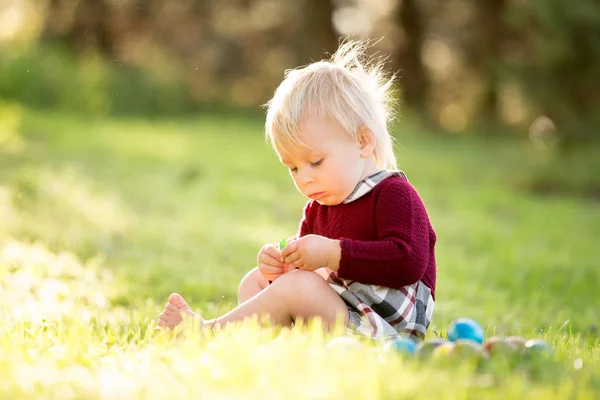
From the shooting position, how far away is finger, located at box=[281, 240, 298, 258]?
2826mm

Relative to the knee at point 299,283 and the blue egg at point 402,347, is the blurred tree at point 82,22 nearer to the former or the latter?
the knee at point 299,283

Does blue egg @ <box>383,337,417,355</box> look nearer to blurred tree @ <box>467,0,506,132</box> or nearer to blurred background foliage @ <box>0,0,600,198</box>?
blurred background foliage @ <box>0,0,600,198</box>

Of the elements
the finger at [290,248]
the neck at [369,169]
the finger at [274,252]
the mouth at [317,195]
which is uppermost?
the neck at [369,169]

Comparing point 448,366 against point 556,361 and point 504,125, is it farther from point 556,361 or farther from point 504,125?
point 504,125

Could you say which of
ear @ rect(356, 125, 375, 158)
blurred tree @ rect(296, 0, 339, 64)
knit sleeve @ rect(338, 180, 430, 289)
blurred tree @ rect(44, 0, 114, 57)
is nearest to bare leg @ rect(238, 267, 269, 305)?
knit sleeve @ rect(338, 180, 430, 289)

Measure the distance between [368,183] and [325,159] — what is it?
0.18 m

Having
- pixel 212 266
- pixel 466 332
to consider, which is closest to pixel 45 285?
pixel 212 266

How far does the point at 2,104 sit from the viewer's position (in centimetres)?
1261

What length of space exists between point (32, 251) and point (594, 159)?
8548 mm

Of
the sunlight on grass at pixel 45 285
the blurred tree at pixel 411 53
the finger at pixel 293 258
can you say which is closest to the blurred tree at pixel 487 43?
the blurred tree at pixel 411 53

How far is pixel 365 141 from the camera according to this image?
3033mm

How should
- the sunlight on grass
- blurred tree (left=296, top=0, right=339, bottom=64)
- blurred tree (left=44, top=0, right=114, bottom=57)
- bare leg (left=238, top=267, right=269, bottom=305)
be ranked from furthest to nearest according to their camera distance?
blurred tree (left=296, top=0, right=339, bottom=64) → blurred tree (left=44, top=0, right=114, bottom=57) → the sunlight on grass → bare leg (left=238, top=267, right=269, bottom=305)

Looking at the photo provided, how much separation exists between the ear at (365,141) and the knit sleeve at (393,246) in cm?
15

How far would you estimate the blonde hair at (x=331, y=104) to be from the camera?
2963mm
